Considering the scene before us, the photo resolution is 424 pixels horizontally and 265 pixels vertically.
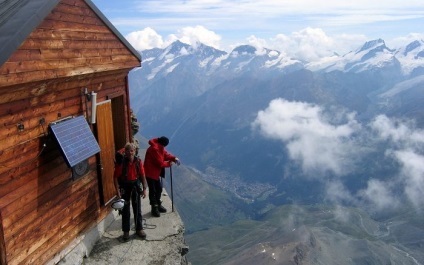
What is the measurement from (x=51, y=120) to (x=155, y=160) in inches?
177

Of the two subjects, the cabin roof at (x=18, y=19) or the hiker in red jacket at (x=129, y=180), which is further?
the hiker in red jacket at (x=129, y=180)

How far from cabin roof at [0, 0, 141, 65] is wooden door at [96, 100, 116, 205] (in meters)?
3.86

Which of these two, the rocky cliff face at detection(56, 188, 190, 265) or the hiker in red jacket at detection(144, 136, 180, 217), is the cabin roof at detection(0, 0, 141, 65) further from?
the rocky cliff face at detection(56, 188, 190, 265)

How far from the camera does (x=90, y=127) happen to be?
1332 cm

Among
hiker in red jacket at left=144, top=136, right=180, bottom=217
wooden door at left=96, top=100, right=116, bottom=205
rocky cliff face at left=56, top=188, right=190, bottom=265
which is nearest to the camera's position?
rocky cliff face at left=56, top=188, right=190, bottom=265

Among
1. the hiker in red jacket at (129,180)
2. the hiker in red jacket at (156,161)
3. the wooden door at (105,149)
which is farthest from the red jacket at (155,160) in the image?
the hiker in red jacket at (129,180)

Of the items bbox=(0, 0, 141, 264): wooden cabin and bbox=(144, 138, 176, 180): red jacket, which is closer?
bbox=(0, 0, 141, 264): wooden cabin

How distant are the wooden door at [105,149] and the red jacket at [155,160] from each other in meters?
1.29

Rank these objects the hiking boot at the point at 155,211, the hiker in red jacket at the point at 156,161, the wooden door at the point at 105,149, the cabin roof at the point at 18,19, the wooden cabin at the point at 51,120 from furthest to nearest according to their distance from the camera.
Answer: the hiking boot at the point at 155,211
the hiker in red jacket at the point at 156,161
the wooden door at the point at 105,149
the wooden cabin at the point at 51,120
the cabin roof at the point at 18,19

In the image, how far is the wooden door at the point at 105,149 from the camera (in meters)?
14.0

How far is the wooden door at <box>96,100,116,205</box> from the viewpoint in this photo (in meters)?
14.0

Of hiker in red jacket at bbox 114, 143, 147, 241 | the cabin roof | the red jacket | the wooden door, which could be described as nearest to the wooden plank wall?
the cabin roof

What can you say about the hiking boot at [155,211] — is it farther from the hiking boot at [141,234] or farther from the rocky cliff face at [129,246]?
the hiking boot at [141,234]

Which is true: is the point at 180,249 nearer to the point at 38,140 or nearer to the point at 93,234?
the point at 93,234
